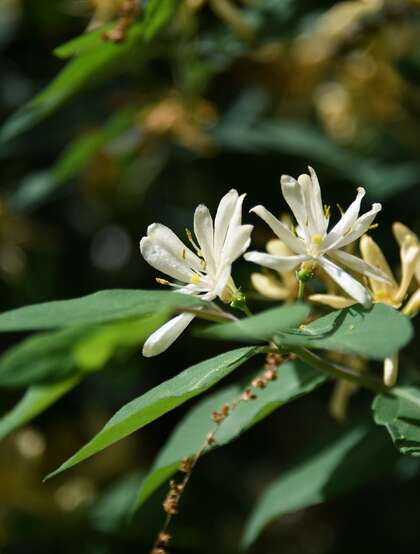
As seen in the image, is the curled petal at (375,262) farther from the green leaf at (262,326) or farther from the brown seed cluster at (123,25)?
the brown seed cluster at (123,25)

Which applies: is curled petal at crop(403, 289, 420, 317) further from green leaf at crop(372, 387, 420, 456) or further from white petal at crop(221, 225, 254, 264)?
white petal at crop(221, 225, 254, 264)

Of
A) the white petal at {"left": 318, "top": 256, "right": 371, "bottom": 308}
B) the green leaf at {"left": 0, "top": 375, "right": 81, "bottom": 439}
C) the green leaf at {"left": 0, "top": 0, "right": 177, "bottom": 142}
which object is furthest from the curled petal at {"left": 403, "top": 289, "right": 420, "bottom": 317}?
the green leaf at {"left": 0, "top": 0, "right": 177, "bottom": 142}

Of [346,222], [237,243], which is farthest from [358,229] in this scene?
[237,243]

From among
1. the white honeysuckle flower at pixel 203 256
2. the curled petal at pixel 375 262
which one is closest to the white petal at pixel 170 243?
the white honeysuckle flower at pixel 203 256

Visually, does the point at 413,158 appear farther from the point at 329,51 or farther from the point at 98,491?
the point at 98,491

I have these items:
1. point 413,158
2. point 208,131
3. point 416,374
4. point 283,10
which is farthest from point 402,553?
point 283,10

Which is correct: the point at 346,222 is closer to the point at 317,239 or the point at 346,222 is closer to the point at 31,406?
the point at 317,239
